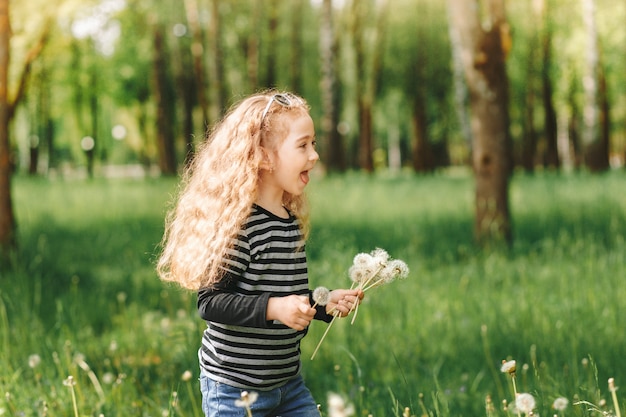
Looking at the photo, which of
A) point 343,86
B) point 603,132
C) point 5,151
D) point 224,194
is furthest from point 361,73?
point 224,194

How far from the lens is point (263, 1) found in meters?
24.9

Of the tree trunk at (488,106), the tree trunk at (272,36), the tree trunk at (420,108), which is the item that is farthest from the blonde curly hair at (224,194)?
the tree trunk at (420,108)

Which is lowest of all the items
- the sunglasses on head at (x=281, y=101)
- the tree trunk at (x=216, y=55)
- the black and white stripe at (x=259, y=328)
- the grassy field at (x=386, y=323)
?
the grassy field at (x=386, y=323)

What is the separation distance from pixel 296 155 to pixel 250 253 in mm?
340

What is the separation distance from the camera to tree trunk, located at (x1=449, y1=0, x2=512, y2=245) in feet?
24.2

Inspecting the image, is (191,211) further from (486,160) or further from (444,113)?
(444,113)

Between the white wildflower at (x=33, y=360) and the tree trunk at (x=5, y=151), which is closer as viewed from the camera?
the white wildflower at (x=33, y=360)

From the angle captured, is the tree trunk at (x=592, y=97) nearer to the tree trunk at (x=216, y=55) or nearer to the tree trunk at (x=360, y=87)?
the tree trunk at (x=360, y=87)

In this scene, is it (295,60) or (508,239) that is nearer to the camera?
(508,239)

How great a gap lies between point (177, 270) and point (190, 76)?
29.0 meters

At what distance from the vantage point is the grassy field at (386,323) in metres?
3.27

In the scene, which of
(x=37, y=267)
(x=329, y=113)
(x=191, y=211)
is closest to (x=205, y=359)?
(x=191, y=211)

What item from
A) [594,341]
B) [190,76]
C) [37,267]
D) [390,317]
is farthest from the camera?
[190,76]

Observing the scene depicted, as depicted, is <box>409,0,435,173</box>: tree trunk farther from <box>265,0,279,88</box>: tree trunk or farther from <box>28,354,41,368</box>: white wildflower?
<box>28,354,41,368</box>: white wildflower
